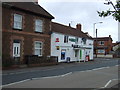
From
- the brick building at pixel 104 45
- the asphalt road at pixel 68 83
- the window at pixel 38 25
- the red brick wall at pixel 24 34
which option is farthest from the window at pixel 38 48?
the brick building at pixel 104 45

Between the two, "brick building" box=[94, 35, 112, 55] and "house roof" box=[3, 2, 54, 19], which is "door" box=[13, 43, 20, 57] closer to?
"house roof" box=[3, 2, 54, 19]

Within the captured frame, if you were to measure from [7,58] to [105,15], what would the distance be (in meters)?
13.8

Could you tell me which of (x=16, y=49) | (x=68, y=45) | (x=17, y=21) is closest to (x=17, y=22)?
(x=17, y=21)

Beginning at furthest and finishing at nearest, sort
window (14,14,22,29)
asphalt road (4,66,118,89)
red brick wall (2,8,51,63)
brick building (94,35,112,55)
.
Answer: brick building (94,35,112,55) → window (14,14,22,29) → red brick wall (2,8,51,63) → asphalt road (4,66,118,89)

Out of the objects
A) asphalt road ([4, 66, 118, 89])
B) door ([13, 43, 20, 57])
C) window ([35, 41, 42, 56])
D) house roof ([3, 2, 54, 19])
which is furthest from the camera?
window ([35, 41, 42, 56])

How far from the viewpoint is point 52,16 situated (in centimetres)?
2633

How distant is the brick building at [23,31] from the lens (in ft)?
65.5

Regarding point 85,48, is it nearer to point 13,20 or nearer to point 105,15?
point 13,20

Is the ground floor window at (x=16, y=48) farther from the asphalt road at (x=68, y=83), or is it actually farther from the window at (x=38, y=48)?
the asphalt road at (x=68, y=83)

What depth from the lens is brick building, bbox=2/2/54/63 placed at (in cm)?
1995

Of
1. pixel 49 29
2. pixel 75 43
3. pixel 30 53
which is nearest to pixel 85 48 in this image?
pixel 75 43

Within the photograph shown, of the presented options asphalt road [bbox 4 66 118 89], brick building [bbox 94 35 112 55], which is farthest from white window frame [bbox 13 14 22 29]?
brick building [bbox 94 35 112 55]

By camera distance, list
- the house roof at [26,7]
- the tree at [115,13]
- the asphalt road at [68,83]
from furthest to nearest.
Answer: the house roof at [26,7] → the asphalt road at [68,83] → the tree at [115,13]

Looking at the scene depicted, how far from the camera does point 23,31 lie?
21953 mm
